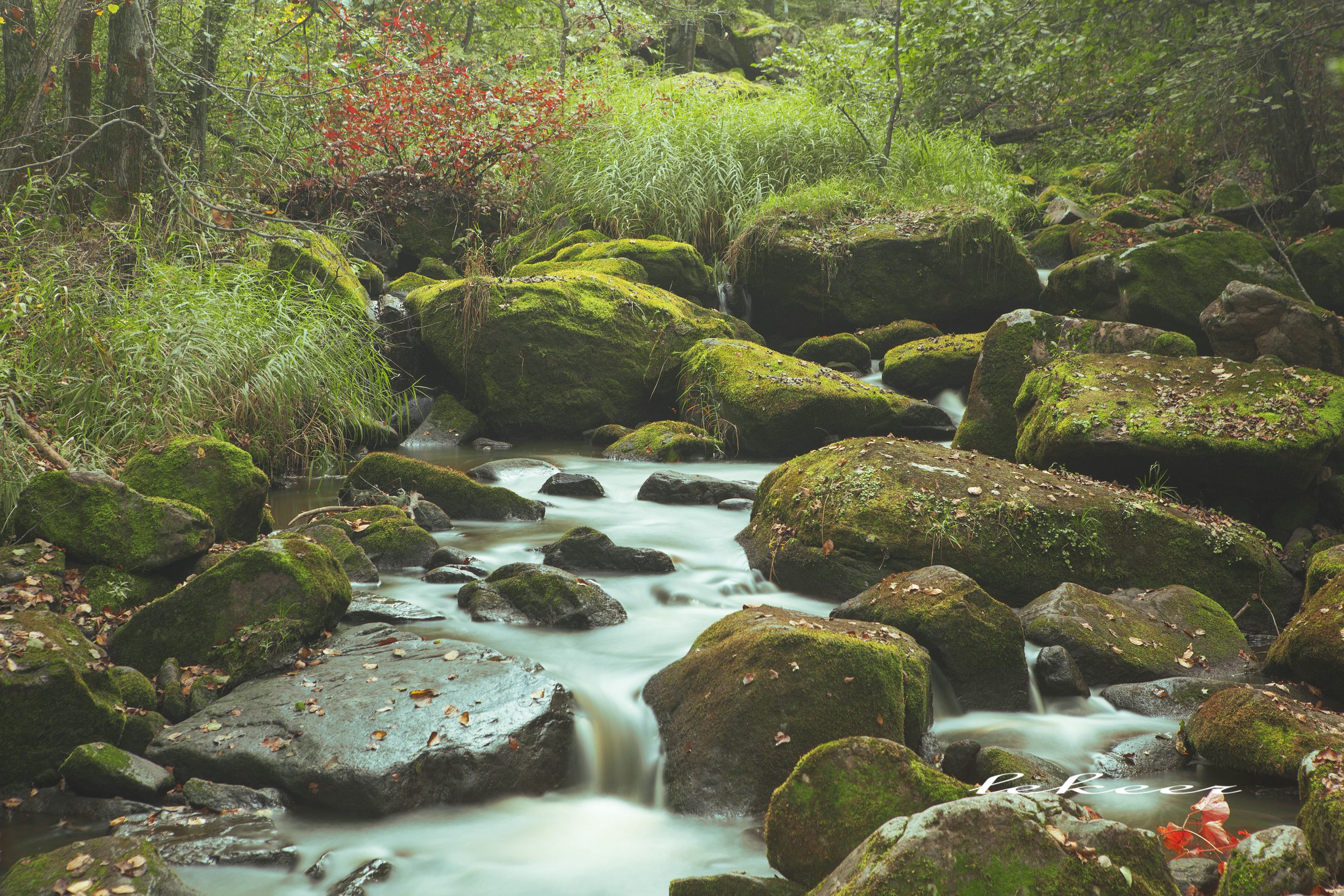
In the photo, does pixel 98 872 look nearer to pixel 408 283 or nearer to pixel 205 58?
pixel 408 283

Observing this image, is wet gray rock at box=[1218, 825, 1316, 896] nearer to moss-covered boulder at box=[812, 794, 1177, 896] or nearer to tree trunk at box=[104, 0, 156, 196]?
moss-covered boulder at box=[812, 794, 1177, 896]

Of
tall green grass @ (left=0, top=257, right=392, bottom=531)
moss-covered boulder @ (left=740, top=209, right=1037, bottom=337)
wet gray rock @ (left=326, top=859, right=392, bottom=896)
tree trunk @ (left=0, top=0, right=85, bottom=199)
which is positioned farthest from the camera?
moss-covered boulder @ (left=740, top=209, right=1037, bottom=337)

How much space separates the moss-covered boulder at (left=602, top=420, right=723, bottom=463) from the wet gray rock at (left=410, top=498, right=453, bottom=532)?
265cm

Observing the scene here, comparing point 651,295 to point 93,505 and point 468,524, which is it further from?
point 93,505

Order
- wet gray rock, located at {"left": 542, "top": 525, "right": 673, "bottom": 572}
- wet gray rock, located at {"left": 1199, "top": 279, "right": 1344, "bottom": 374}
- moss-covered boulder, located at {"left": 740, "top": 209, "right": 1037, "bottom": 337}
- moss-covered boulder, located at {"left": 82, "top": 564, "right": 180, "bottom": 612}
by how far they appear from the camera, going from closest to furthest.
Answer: moss-covered boulder, located at {"left": 82, "top": 564, "right": 180, "bottom": 612}, wet gray rock, located at {"left": 542, "top": 525, "right": 673, "bottom": 572}, wet gray rock, located at {"left": 1199, "top": 279, "right": 1344, "bottom": 374}, moss-covered boulder, located at {"left": 740, "top": 209, "right": 1037, "bottom": 337}

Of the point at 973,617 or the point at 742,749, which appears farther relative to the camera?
the point at 973,617

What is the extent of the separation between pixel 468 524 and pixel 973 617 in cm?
389

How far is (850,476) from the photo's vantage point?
Result: 19.2ft

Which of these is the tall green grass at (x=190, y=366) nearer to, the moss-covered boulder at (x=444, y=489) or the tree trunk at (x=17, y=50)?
the moss-covered boulder at (x=444, y=489)

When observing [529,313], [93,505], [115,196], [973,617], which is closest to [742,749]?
[973,617]

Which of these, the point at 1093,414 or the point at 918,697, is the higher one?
the point at 1093,414

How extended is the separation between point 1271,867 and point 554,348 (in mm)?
8348

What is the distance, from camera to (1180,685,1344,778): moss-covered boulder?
3.57m

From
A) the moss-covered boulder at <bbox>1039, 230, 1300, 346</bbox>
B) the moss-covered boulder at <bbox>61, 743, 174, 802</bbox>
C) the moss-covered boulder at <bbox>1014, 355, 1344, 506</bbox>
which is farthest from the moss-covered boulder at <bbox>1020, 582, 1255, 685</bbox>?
the moss-covered boulder at <bbox>1039, 230, 1300, 346</bbox>
